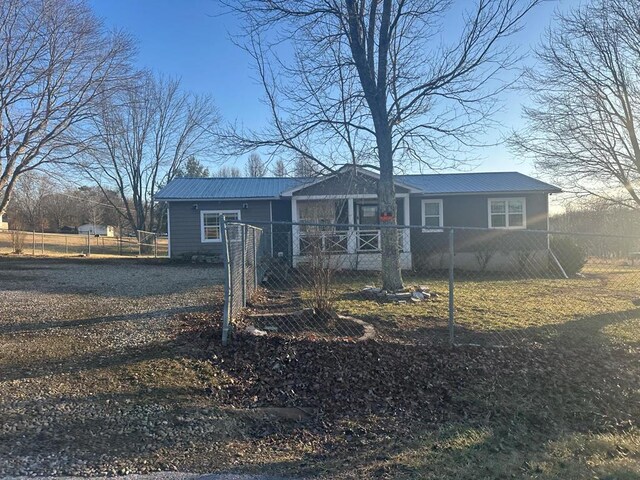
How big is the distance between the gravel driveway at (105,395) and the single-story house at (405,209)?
957 centimetres

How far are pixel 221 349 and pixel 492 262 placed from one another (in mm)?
14364

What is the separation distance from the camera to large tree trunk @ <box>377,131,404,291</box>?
9.62m

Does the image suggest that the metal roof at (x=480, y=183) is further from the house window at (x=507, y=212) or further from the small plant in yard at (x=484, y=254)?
the small plant in yard at (x=484, y=254)

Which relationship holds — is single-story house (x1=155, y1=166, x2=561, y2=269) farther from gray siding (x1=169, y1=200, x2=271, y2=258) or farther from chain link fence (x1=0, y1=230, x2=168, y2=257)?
chain link fence (x1=0, y1=230, x2=168, y2=257)

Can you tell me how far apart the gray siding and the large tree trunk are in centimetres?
976

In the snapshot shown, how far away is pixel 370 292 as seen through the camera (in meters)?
9.82

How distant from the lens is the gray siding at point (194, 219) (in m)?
19.0

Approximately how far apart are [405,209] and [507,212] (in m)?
4.51

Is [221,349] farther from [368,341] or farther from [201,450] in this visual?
[201,450]

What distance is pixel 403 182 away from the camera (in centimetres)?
1764

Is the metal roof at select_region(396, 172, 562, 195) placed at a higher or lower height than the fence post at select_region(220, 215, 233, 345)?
higher

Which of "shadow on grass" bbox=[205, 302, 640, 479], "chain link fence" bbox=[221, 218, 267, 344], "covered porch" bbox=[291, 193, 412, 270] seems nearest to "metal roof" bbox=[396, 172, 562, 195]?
"covered porch" bbox=[291, 193, 412, 270]

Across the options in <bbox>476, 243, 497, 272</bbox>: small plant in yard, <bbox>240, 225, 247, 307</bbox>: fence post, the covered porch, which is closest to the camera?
<bbox>240, 225, 247, 307</bbox>: fence post

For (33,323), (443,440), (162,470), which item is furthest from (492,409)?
(33,323)
